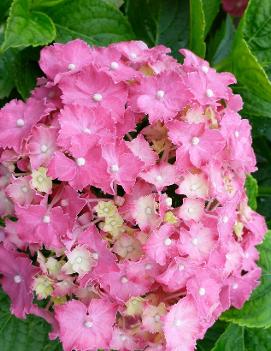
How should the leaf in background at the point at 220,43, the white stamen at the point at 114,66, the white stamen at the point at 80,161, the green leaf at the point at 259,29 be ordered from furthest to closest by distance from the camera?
the leaf in background at the point at 220,43 → the green leaf at the point at 259,29 → the white stamen at the point at 114,66 → the white stamen at the point at 80,161

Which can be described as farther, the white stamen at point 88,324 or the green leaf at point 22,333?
the green leaf at point 22,333

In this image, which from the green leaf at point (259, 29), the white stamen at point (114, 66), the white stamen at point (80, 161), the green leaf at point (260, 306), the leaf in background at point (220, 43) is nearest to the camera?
the white stamen at point (80, 161)

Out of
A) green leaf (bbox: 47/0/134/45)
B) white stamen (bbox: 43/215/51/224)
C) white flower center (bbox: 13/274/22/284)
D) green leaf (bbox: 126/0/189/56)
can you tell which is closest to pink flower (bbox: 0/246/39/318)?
white flower center (bbox: 13/274/22/284)

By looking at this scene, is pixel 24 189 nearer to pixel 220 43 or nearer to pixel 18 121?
pixel 18 121

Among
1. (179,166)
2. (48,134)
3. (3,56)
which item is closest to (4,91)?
(3,56)

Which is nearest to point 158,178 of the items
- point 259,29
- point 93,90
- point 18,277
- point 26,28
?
point 93,90

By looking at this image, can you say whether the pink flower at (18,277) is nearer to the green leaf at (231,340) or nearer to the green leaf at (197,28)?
the green leaf at (231,340)

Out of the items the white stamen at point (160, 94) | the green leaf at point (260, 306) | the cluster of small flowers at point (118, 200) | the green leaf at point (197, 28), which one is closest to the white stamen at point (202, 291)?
the cluster of small flowers at point (118, 200)

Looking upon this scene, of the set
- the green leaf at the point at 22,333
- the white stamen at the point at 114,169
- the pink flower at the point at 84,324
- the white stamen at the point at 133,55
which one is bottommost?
the green leaf at the point at 22,333

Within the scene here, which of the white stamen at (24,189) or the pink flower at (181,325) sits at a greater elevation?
the white stamen at (24,189)
